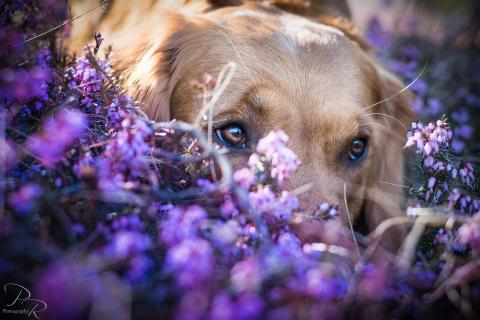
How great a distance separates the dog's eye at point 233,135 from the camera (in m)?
2.38

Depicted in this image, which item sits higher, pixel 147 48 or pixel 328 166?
pixel 147 48

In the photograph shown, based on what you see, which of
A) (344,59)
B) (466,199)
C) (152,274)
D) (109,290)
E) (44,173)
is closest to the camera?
(109,290)

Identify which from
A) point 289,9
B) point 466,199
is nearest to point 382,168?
point 466,199

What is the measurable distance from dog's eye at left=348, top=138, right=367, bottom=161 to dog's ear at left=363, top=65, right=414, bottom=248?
185 mm

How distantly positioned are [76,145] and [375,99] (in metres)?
2.24

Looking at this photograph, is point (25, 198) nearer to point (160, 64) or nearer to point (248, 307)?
point (248, 307)

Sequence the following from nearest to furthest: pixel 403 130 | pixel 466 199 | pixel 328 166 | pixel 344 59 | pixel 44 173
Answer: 1. pixel 44 173
2. pixel 466 199
3. pixel 328 166
4. pixel 344 59
5. pixel 403 130

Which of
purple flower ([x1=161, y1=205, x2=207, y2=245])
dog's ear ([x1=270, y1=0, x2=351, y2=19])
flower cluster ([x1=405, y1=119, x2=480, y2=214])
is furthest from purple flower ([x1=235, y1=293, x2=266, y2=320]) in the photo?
dog's ear ([x1=270, y1=0, x2=351, y2=19])

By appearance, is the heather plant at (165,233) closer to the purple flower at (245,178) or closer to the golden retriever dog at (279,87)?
the purple flower at (245,178)

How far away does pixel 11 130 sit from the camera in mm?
1659

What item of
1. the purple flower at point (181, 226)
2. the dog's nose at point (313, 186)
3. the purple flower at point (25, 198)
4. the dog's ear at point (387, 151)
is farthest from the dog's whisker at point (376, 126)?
the purple flower at point (25, 198)

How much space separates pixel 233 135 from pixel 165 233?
1.11 meters

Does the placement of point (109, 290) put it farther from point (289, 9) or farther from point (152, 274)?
point (289, 9)

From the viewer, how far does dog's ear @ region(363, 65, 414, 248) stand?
9.55 ft
